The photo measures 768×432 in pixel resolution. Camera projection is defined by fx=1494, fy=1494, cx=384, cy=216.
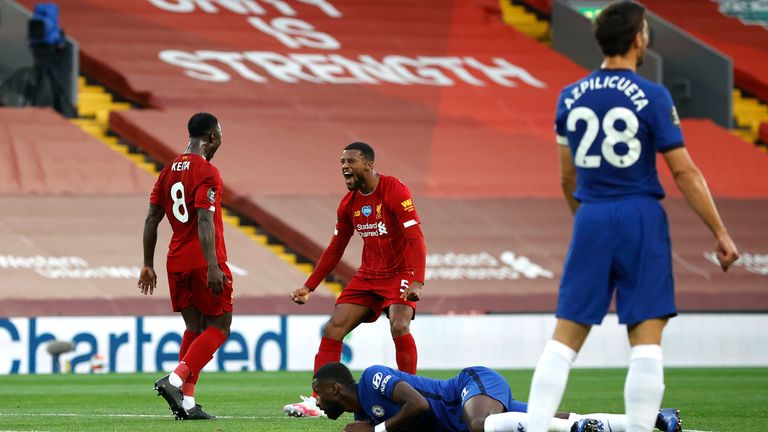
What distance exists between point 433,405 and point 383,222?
2.59 meters

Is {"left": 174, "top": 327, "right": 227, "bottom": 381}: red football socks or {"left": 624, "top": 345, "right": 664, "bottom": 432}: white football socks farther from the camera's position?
{"left": 174, "top": 327, "right": 227, "bottom": 381}: red football socks

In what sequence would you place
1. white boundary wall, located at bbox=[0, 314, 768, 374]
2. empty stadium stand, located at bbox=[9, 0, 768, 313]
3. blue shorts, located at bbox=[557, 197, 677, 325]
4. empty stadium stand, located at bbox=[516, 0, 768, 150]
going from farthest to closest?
empty stadium stand, located at bbox=[516, 0, 768, 150] → empty stadium stand, located at bbox=[9, 0, 768, 313] → white boundary wall, located at bbox=[0, 314, 768, 374] → blue shorts, located at bbox=[557, 197, 677, 325]

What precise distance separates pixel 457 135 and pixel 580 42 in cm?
613

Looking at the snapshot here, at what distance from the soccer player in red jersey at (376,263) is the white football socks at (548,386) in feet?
12.8

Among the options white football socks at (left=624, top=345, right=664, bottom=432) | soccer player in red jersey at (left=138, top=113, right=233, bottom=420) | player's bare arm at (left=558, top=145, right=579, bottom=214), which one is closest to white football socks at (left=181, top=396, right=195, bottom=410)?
soccer player in red jersey at (left=138, top=113, right=233, bottom=420)

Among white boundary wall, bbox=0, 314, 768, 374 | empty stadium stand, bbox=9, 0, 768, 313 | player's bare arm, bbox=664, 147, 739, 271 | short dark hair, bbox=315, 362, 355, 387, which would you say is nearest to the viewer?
player's bare arm, bbox=664, 147, 739, 271

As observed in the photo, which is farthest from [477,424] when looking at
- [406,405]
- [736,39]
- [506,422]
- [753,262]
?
[736,39]

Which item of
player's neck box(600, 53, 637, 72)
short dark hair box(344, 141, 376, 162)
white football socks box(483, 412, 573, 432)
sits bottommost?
white football socks box(483, 412, 573, 432)

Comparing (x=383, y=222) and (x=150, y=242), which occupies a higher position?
(x=383, y=222)

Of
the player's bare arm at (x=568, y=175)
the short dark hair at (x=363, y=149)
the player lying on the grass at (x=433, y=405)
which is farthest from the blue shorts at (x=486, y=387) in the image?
the short dark hair at (x=363, y=149)

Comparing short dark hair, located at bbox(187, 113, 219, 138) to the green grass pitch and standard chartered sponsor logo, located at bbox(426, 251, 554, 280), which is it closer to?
the green grass pitch

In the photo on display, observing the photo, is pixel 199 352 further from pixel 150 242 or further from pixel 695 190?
pixel 695 190

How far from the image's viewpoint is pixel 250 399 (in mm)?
13125

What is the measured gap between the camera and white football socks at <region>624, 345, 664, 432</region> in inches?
238
